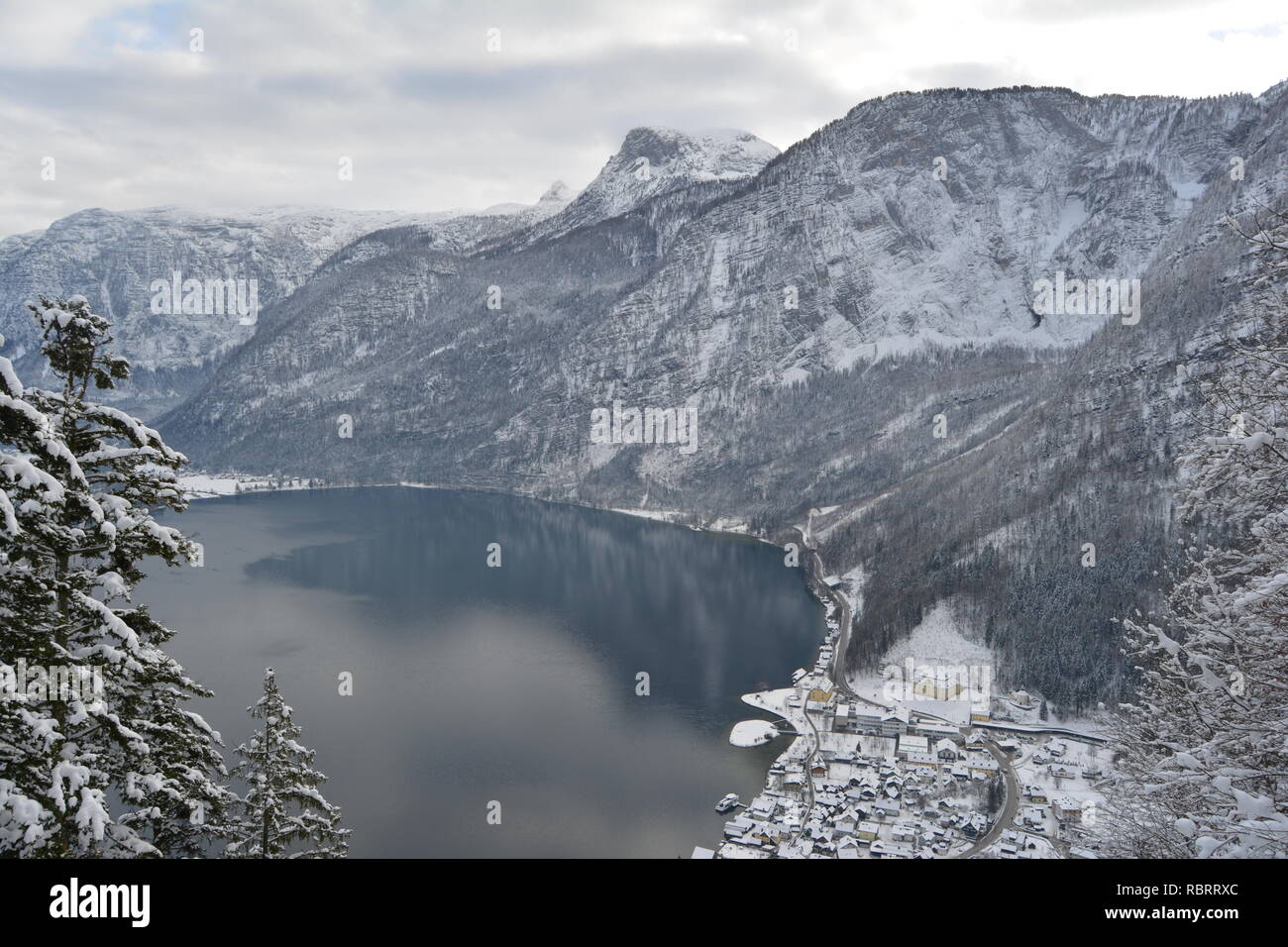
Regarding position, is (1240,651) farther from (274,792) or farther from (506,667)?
(506,667)

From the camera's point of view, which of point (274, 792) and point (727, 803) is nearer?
point (274, 792)

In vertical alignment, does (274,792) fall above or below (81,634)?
below

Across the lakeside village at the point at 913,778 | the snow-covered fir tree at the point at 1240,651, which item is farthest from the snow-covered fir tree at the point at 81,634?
the lakeside village at the point at 913,778

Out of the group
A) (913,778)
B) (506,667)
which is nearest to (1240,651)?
(913,778)

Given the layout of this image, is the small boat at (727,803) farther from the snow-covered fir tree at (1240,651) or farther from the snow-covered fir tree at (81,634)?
the snow-covered fir tree at (1240,651)

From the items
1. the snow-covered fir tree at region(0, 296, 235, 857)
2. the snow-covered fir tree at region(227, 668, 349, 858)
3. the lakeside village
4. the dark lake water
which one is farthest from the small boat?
the snow-covered fir tree at region(0, 296, 235, 857)
